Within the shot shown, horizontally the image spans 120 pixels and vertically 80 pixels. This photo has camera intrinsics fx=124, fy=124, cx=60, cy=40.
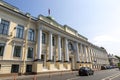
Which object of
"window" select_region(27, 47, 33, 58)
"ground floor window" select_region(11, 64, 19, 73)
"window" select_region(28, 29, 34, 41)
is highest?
"window" select_region(28, 29, 34, 41)

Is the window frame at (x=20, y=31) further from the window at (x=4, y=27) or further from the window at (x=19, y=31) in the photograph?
the window at (x=4, y=27)

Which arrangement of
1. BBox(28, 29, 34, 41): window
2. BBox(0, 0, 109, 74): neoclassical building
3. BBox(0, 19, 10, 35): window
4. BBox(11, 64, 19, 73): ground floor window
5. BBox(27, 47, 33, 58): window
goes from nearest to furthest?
BBox(0, 19, 10, 35): window, BBox(0, 0, 109, 74): neoclassical building, BBox(11, 64, 19, 73): ground floor window, BBox(27, 47, 33, 58): window, BBox(28, 29, 34, 41): window

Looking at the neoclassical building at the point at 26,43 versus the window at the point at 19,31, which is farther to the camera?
the window at the point at 19,31

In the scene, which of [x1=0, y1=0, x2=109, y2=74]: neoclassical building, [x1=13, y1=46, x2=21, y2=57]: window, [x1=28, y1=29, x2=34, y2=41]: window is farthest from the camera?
[x1=28, y1=29, x2=34, y2=41]: window

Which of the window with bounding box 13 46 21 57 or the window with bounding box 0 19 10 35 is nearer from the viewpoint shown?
the window with bounding box 0 19 10 35

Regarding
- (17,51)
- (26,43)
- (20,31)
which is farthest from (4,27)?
(26,43)

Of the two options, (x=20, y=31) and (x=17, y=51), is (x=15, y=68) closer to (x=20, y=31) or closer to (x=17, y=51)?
(x=17, y=51)

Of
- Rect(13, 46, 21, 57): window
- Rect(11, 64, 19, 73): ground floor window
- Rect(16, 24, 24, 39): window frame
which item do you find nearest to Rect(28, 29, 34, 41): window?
Rect(16, 24, 24, 39): window frame

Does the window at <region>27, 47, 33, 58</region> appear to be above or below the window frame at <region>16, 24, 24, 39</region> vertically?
below

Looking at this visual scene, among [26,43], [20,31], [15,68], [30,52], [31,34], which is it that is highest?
[20,31]

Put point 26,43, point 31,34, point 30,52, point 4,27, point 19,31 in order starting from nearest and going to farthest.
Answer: point 4,27
point 19,31
point 26,43
point 30,52
point 31,34

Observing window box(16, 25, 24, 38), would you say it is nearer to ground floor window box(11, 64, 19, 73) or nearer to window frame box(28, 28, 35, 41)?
window frame box(28, 28, 35, 41)

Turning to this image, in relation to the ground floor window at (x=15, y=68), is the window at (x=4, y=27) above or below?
above

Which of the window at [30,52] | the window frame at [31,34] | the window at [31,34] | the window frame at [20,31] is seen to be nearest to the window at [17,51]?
the window frame at [20,31]
